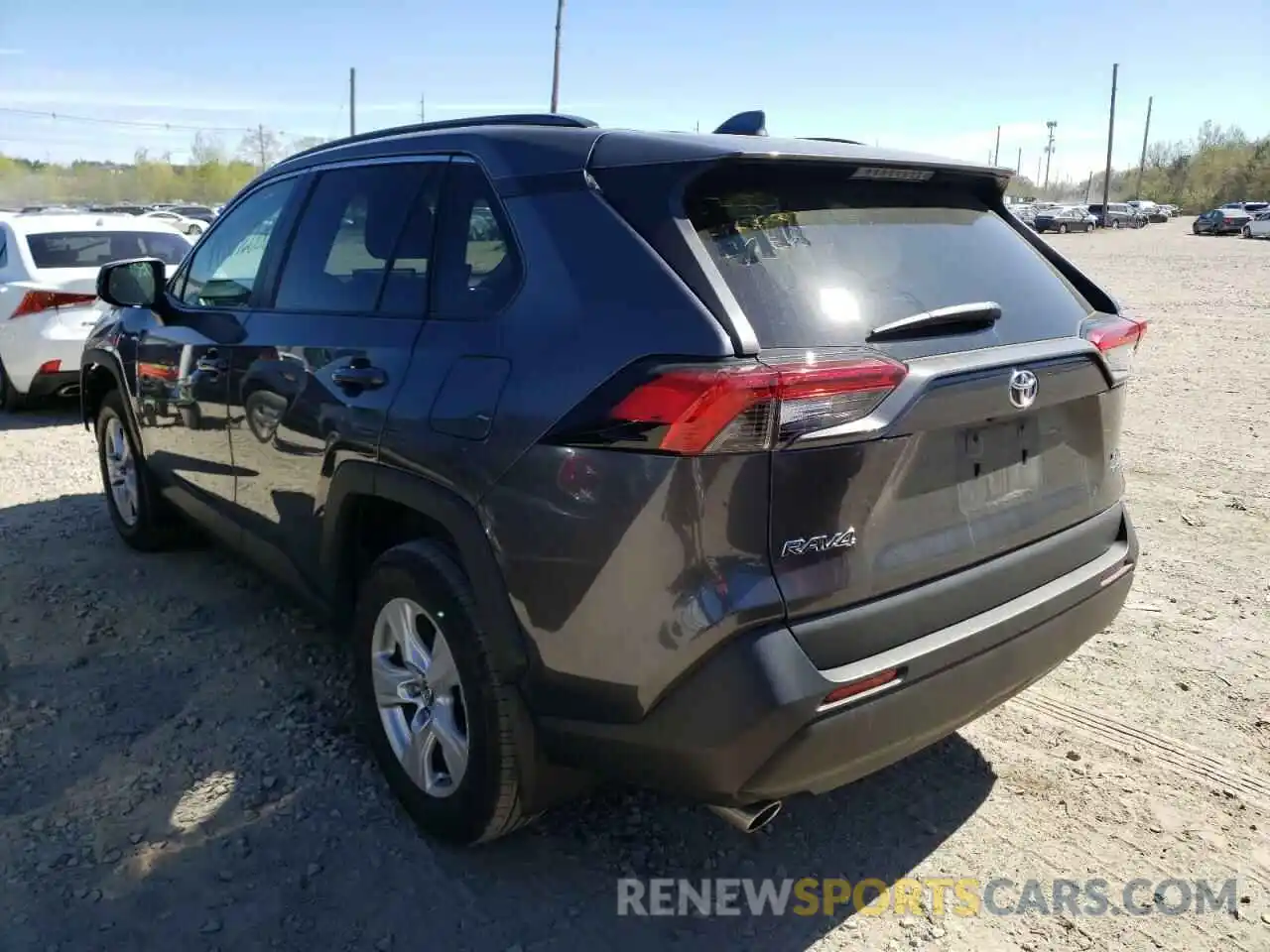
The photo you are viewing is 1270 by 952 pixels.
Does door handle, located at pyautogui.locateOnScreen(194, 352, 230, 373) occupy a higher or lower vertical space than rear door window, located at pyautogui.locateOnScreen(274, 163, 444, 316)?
lower

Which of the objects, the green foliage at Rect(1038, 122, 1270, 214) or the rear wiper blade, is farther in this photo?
the green foliage at Rect(1038, 122, 1270, 214)

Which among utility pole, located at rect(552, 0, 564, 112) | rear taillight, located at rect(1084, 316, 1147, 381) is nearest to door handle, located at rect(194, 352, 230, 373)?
rear taillight, located at rect(1084, 316, 1147, 381)

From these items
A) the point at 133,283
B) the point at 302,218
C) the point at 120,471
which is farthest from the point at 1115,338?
the point at 120,471

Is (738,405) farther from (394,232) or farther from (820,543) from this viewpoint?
(394,232)

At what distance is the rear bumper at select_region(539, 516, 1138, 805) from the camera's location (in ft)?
6.55

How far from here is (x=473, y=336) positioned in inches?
97.3

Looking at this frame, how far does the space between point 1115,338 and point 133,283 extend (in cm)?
394

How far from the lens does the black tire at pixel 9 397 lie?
27.1ft

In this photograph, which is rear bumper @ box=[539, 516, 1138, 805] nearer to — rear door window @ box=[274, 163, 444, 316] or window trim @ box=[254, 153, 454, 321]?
rear door window @ box=[274, 163, 444, 316]

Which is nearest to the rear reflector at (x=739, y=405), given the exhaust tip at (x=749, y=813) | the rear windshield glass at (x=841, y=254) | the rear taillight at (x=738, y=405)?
the rear taillight at (x=738, y=405)

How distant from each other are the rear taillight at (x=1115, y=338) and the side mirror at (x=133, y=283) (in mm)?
3752

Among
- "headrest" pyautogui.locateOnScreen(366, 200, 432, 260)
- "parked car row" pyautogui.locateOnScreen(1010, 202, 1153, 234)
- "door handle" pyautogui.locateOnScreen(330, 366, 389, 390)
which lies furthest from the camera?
"parked car row" pyautogui.locateOnScreen(1010, 202, 1153, 234)

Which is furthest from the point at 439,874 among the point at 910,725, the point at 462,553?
the point at 910,725

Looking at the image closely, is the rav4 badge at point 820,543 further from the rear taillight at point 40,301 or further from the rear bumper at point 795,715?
the rear taillight at point 40,301
